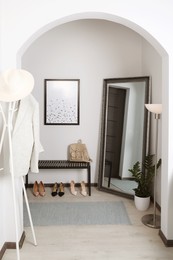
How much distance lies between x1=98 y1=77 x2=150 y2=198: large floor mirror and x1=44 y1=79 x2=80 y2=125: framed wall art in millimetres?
543

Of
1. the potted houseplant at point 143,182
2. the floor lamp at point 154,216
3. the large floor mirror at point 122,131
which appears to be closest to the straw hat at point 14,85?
the floor lamp at point 154,216

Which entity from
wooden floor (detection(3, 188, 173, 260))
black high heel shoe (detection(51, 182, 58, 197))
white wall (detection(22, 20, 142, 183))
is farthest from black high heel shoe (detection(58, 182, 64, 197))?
wooden floor (detection(3, 188, 173, 260))

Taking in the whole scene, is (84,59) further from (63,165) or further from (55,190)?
(55,190)

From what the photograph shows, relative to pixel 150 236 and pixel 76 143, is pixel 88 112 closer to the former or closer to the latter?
pixel 76 143

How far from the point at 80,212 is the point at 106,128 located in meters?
1.50

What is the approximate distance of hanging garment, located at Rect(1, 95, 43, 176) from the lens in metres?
2.39

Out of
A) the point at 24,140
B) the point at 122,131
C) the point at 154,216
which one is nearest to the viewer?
the point at 24,140

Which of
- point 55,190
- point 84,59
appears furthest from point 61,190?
point 84,59

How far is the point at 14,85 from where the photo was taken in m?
2.06

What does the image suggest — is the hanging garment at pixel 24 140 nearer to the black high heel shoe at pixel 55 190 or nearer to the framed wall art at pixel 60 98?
the black high heel shoe at pixel 55 190

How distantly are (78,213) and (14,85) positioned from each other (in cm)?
209

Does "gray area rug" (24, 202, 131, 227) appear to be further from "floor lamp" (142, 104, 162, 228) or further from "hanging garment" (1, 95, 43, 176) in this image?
"hanging garment" (1, 95, 43, 176)

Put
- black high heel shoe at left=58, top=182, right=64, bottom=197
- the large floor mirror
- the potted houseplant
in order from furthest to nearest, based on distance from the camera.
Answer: black high heel shoe at left=58, top=182, right=64, bottom=197, the large floor mirror, the potted houseplant

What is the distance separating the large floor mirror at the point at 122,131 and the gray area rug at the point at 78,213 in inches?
19.3
